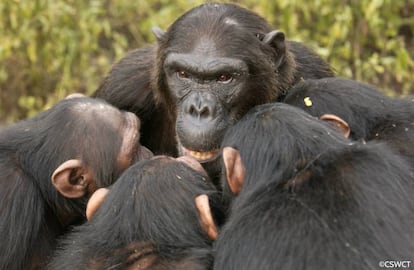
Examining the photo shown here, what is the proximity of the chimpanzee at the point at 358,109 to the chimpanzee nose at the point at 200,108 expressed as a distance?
70 cm

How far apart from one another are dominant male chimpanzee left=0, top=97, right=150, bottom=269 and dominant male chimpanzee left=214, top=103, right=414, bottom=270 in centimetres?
132

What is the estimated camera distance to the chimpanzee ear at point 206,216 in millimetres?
6051

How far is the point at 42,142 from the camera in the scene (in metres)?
7.32

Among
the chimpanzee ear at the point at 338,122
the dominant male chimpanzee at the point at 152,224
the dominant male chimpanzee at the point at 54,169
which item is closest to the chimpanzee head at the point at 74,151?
the dominant male chimpanzee at the point at 54,169

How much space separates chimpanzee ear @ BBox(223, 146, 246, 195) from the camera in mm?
6141

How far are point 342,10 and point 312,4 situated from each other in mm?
395

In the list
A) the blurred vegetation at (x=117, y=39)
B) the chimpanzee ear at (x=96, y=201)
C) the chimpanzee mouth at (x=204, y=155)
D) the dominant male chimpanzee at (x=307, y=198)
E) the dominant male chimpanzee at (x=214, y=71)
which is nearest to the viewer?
the dominant male chimpanzee at (x=307, y=198)

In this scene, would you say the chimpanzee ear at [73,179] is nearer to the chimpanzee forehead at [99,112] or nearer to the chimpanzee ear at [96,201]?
the chimpanzee forehead at [99,112]

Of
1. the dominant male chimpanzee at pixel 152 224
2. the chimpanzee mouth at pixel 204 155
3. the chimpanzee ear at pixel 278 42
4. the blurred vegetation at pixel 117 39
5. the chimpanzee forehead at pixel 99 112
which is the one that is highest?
the chimpanzee ear at pixel 278 42

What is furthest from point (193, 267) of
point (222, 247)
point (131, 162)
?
point (131, 162)

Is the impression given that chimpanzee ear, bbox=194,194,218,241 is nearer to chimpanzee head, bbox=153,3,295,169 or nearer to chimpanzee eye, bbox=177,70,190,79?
chimpanzee head, bbox=153,3,295,169

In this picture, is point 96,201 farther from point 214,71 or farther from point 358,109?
point 358,109

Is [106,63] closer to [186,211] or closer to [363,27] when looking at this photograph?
[363,27]

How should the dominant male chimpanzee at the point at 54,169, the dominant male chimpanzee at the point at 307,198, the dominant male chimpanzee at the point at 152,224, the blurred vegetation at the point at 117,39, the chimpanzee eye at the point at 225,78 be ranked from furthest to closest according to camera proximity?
1. the blurred vegetation at the point at 117,39
2. the chimpanzee eye at the point at 225,78
3. the dominant male chimpanzee at the point at 54,169
4. the dominant male chimpanzee at the point at 152,224
5. the dominant male chimpanzee at the point at 307,198
